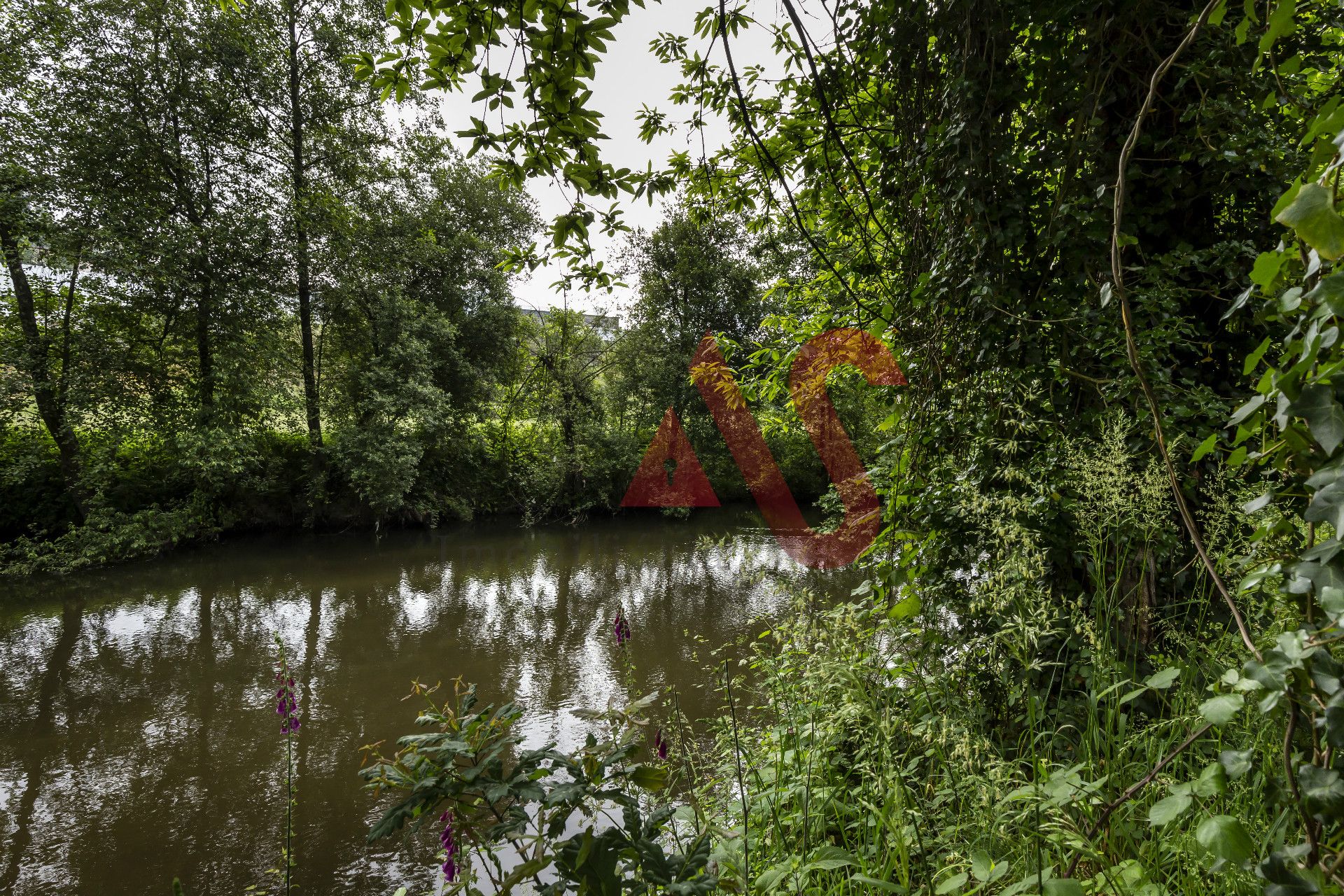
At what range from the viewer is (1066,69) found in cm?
184

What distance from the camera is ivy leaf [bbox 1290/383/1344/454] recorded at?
0.56 metres

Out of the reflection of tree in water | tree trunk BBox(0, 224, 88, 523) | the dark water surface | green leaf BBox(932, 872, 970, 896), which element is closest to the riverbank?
tree trunk BBox(0, 224, 88, 523)

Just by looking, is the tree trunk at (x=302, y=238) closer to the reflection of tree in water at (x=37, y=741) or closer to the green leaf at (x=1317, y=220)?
the reflection of tree in water at (x=37, y=741)

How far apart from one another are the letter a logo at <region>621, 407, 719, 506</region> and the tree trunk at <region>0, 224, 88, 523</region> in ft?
29.6

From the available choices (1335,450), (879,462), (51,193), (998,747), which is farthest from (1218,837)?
(51,193)

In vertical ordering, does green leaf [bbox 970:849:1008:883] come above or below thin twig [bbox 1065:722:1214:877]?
below

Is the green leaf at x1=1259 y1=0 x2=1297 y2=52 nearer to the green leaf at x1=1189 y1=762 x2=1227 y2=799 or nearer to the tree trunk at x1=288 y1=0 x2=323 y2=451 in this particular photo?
the green leaf at x1=1189 y1=762 x2=1227 y2=799

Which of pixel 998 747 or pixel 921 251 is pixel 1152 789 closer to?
pixel 998 747

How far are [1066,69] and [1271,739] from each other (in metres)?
1.88

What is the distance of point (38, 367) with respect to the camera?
27.1 ft

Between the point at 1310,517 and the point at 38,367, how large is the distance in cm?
1223

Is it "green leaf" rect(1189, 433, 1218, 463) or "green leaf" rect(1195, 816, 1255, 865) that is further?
"green leaf" rect(1189, 433, 1218, 463)

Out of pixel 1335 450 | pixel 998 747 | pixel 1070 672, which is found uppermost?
pixel 1335 450

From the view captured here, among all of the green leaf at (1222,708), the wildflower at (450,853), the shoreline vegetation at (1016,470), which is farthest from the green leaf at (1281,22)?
the wildflower at (450,853)
